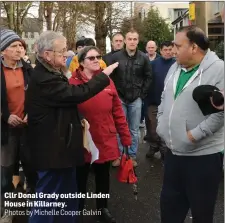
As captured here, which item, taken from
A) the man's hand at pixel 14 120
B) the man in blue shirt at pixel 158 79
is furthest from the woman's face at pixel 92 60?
the man in blue shirt at pixel 158 79

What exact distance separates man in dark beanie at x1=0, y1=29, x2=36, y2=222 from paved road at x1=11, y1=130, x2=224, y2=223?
46 centimetres

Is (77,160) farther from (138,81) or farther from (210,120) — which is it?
(138,81)

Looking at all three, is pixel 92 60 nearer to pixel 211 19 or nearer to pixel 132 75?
pixel 211 19

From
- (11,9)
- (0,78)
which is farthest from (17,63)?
(11,9)

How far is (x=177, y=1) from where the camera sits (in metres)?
2.55

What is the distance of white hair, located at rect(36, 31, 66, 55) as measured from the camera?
2.73 meters

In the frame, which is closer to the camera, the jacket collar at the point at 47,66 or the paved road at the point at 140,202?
the jacket collar at the point at 47,66

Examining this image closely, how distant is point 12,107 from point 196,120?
147 cm

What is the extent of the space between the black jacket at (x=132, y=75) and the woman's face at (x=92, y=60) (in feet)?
5.43

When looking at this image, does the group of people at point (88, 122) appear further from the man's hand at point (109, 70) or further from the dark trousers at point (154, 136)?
the dark trousers at point (154, 136)

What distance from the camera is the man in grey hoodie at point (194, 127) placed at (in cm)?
249

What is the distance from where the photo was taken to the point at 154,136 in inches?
223

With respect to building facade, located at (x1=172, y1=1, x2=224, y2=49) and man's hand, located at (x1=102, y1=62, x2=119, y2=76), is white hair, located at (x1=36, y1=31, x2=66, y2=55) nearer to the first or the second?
man's hand, located at (x1=102, y1=62, x2=119, y2=76)

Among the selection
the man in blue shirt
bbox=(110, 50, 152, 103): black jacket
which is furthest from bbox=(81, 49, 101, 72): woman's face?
bbox=(110, 50, 152, 103): black jacket
